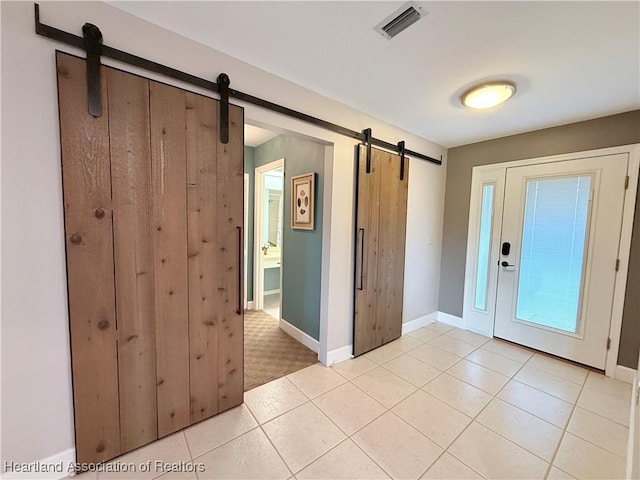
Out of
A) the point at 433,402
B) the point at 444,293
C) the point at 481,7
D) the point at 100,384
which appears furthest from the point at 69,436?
the point at 444,293

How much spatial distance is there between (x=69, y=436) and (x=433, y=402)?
2.28 metres

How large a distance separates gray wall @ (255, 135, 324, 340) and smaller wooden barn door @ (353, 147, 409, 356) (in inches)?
17.5

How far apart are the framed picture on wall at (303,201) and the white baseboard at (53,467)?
2280mm

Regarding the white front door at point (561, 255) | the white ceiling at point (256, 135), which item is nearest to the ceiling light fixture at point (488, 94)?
the white front door at point (561, 255)

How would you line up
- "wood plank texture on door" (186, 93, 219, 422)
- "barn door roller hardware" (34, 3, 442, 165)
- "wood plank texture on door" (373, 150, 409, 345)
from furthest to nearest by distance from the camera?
"wood plank texture on door" (373, 150, 409, 345), "wood plank texture on door" (186, 93, 219, 422), "barn door roller hardware" (34, 3, 442, 165)

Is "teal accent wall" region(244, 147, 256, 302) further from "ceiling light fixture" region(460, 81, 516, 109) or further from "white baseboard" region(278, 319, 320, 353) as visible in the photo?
"ceiling light fixture" region(460, 81, 516, 109)

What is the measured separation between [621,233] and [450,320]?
6.36 feet

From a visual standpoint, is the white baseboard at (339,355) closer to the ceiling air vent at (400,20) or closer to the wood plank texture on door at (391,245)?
the wood plank texture on door at (391,245)

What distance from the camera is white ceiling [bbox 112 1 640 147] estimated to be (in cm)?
132

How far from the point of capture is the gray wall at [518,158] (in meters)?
2.29

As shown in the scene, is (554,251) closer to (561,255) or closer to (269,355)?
(561,255)

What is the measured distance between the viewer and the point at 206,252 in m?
1.66

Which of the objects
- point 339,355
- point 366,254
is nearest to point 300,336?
point 339,355

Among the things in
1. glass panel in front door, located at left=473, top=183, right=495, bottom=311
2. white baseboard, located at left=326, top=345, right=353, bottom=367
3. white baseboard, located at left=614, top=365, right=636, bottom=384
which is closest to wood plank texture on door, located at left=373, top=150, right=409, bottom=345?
white baseboard, located at left=326, top=345, right=353, bottom=367
